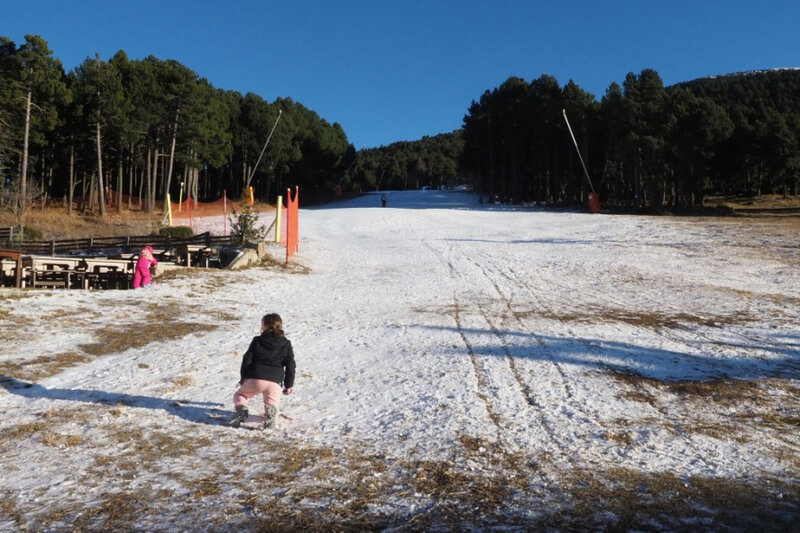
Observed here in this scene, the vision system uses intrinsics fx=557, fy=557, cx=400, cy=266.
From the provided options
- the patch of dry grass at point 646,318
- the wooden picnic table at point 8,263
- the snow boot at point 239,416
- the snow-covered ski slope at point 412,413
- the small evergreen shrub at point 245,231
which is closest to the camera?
the snow-covered ski slope at point 412,413

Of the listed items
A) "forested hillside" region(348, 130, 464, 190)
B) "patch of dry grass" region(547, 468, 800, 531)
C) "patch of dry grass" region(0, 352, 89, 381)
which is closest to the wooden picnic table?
"patch of dry grass" region(0, 352, 89, 381)

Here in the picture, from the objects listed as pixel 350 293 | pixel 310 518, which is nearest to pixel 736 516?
pixel 310 518

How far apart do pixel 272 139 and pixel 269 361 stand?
63.8m

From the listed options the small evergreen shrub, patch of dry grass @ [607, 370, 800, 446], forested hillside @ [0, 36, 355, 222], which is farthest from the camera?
forested hillside @ [0, 36, 355, 222]

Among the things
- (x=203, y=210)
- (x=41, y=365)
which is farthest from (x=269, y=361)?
(x=203, y=210)

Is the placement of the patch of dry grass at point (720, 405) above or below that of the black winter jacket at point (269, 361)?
below

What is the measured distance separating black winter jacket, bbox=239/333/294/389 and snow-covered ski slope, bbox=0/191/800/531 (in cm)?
52

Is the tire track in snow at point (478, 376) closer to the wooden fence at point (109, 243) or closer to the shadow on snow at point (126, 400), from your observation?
the shadow on snow at point (126, 400)

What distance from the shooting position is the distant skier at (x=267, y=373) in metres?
5.39

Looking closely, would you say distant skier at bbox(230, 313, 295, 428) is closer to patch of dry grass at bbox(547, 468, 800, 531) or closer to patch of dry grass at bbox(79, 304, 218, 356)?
patch of dry grass at bbox(547, 468, 800, 531)

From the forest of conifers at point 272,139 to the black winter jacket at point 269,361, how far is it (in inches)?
1333

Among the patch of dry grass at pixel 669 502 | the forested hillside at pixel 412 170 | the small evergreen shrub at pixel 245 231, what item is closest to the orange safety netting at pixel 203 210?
the small evergreen shrub at pixel 245 231

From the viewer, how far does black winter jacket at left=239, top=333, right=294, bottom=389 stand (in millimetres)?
5395

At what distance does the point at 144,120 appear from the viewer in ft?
146
